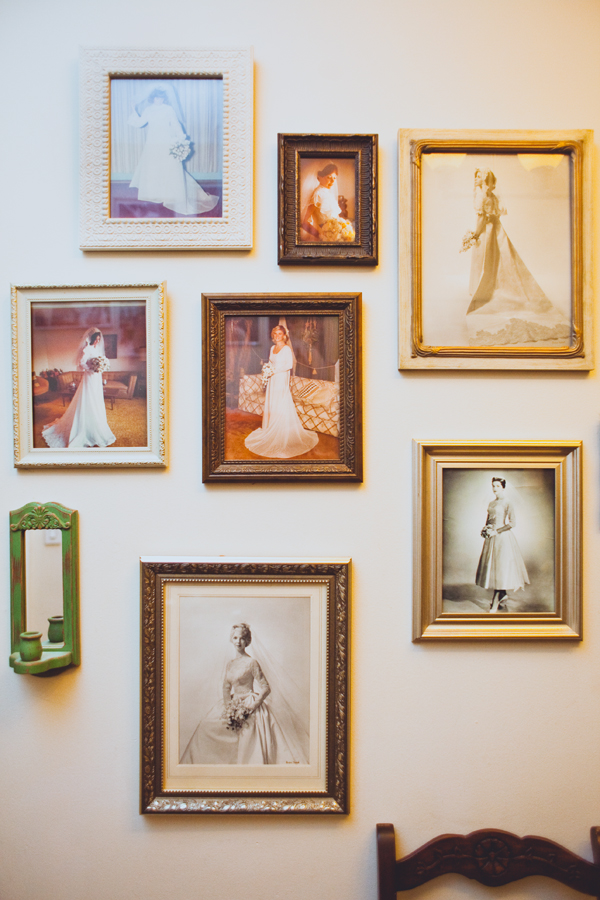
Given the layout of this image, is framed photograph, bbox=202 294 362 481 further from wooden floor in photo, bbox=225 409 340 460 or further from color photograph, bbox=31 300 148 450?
color photograph, bbox=31 300 148 450

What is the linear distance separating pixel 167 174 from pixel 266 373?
0.53 metres

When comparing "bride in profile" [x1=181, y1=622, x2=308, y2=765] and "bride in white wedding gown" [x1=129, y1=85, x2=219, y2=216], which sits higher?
"bride in white wedding gown" [x1=129, y1=85, x2=219, y2=216]

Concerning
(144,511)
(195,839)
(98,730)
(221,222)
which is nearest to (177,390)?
(144,511)

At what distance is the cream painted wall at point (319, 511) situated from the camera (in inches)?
50.1

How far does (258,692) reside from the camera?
1.28m

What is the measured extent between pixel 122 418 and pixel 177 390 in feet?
0.49

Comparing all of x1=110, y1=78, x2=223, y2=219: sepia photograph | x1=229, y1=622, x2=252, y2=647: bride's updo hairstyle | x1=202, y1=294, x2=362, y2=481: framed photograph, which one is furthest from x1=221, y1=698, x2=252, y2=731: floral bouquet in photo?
x1=110, y1=78, x2=223, y2=219: sepia photograph

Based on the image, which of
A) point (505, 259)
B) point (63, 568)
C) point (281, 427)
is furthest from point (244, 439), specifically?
point (505, 259)

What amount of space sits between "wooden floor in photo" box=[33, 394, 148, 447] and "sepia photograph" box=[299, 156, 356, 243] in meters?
0.58

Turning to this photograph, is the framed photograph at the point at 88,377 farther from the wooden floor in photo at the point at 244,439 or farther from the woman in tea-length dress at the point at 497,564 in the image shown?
the woman in tea-length dress at the point at 497,564

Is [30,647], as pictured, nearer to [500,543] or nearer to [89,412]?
[89,412]

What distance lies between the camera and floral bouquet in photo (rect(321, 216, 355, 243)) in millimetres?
1266

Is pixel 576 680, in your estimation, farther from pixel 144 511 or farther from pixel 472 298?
pixel 144 511

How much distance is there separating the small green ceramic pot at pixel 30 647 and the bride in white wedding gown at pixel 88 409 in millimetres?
450
